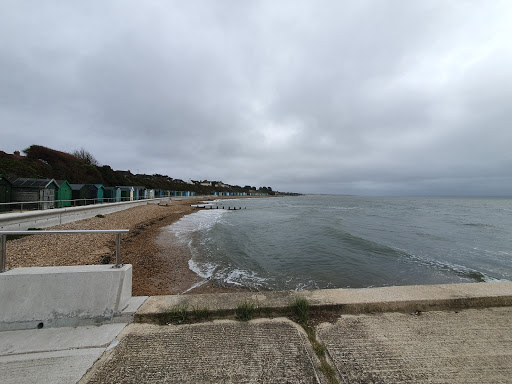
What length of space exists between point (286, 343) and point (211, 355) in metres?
0.88

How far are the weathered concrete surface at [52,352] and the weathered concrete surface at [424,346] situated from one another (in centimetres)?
265

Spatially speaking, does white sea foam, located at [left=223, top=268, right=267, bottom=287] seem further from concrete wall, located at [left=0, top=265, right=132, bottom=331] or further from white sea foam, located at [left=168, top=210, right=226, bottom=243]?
white sea foam, located at [left=168, top=210, right=226, bottom=243]

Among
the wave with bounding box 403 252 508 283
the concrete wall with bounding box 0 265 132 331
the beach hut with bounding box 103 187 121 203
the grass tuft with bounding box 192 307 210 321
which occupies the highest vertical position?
the beach hut with bounding box 103 187 121 203

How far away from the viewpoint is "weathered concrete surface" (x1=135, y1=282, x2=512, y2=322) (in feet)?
9.88

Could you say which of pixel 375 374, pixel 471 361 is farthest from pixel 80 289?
pixel 471 361

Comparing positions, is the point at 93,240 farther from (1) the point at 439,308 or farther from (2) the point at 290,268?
(1) the point at 439,308

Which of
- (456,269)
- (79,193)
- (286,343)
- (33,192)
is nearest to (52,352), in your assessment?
(286,343)

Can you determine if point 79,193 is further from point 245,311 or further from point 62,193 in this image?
point 245,311

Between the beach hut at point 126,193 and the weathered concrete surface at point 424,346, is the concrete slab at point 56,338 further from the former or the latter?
the beach hut at point 126,193

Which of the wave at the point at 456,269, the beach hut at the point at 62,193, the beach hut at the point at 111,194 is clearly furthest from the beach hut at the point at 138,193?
the wave at the point at 456,269

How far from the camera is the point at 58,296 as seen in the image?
2.75 m

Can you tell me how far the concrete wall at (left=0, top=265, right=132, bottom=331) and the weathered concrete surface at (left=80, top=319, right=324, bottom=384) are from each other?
542mm

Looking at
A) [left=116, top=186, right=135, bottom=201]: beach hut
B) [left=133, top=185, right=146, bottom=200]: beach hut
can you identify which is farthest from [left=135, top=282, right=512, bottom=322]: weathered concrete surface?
[left=133, top=185, right=146, bottom=200]: beach hut

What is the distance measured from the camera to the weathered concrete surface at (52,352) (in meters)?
2.00
